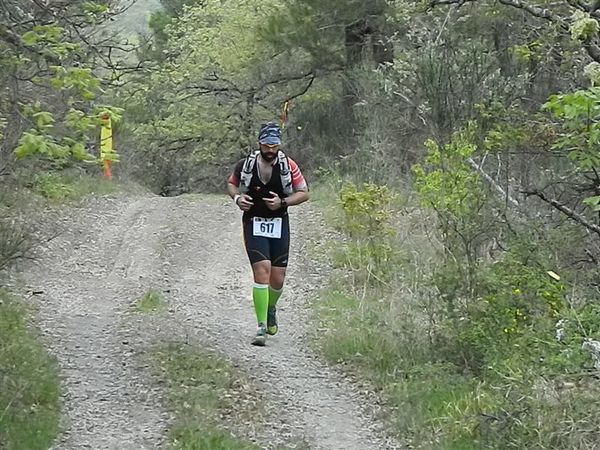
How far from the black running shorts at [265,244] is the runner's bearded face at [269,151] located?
55cm

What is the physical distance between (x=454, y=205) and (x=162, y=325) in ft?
11.0

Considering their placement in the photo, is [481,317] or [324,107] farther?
[324,107]

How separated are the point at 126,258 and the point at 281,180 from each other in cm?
548

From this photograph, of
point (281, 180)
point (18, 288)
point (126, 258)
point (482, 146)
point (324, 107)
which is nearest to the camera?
point (281, 180)

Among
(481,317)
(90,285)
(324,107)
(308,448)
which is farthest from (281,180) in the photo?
(324,107)

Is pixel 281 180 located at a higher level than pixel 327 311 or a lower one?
higher

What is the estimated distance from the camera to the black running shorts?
8391mm

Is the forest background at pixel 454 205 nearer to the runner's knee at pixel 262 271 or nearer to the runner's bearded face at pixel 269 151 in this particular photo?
the runner's knee at pixel 262 271

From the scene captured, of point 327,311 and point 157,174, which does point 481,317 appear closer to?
point 327,311

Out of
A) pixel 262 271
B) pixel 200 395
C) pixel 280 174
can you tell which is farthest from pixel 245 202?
pixel 200 395

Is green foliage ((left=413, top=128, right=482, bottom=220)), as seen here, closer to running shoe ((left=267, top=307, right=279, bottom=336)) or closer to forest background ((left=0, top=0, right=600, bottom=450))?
forest background ((left=0, top=0, right=600, bottom=450))

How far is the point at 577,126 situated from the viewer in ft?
18.8

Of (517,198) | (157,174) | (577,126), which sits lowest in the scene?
(157,174)

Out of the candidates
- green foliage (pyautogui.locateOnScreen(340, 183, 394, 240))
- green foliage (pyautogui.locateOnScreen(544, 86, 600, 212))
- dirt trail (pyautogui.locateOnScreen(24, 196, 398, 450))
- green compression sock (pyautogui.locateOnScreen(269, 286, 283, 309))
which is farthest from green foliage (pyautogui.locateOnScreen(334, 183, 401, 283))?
green foliage (pyautogui.locateOnScreen(544, 86, 600, 212))
